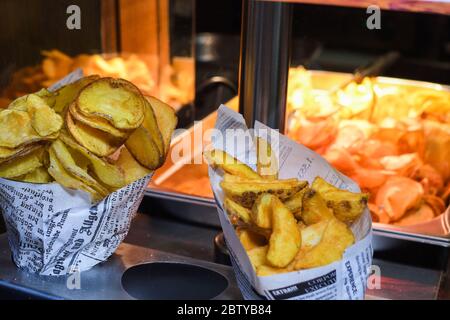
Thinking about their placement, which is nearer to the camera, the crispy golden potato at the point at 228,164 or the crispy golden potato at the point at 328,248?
the crispy golden potato at the point at 328,248

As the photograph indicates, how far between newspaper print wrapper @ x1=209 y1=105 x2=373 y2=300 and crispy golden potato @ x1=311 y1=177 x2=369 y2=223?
2 centimetres

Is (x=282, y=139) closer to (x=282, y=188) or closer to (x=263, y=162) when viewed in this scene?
(x=263, y=162)

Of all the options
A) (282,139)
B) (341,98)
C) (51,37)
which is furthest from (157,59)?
(282,139)


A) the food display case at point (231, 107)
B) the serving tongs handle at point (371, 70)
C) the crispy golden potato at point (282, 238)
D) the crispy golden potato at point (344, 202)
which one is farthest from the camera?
the serving tongs handle at point (371, 70)

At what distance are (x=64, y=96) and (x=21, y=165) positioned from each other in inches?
5.5

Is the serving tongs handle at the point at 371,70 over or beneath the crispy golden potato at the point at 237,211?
beneath

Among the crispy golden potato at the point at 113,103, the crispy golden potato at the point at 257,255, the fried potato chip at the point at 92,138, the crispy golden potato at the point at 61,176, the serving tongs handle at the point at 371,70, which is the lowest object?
the serving tongs handle at the point at 371,70

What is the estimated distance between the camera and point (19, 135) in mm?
952

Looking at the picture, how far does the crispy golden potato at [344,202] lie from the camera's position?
961 millimetres

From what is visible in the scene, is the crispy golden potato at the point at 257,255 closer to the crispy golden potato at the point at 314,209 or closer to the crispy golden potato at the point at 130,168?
the crispy golden potato at the point at 314,209

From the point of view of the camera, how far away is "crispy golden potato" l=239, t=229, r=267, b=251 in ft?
3.01

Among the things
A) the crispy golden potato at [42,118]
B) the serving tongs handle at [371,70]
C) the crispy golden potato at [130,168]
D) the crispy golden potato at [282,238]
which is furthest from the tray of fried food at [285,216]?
the serving tongs handle at [371,70]

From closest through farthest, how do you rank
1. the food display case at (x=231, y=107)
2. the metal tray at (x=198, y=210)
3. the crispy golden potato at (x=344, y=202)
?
1. the crispy golden potato at (x=344, y=202)
2. the food display case at (x=231, y=107)
3. the metal tray at (x=198, y=210)

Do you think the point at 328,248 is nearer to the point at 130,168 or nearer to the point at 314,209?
the point at 314,209
